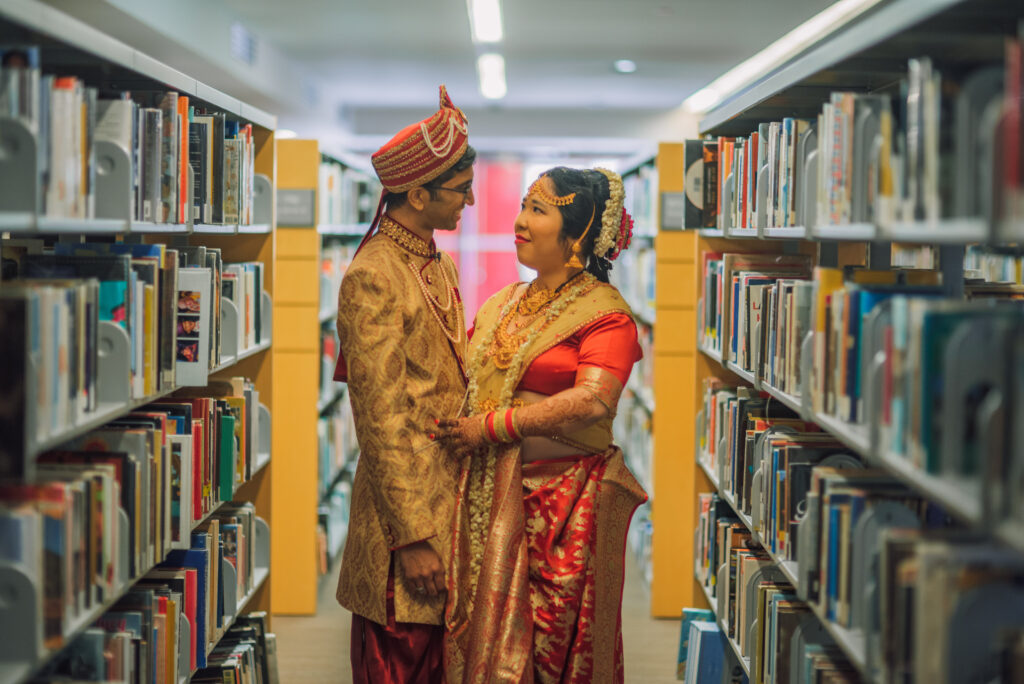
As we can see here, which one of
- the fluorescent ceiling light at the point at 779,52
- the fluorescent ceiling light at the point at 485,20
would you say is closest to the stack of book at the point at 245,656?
the fluorescent ceiling light at the point at 485,20

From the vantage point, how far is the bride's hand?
2463mm

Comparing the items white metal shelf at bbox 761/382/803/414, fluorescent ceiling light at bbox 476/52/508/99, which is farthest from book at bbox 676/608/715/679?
fluorescent ceiling light at bbox 476/52/508/99

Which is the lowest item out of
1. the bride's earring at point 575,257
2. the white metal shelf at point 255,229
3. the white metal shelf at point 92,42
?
the bride's earring at point 575,257

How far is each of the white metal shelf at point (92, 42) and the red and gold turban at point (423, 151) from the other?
0.51m

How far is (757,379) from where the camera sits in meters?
2.75

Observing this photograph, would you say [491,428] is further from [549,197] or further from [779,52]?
[779,52]

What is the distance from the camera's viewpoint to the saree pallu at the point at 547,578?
2.50 metres

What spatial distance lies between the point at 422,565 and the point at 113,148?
1.17 m

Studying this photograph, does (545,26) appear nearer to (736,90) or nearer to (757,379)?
(736,90)

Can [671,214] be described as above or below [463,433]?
above

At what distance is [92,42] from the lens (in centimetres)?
185

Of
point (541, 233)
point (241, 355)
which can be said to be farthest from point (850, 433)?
point (241, 355)

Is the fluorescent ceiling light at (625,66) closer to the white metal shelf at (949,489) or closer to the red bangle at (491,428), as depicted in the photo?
the red bangle at (491,428)

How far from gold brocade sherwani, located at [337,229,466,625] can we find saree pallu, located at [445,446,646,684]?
0.38 feet
